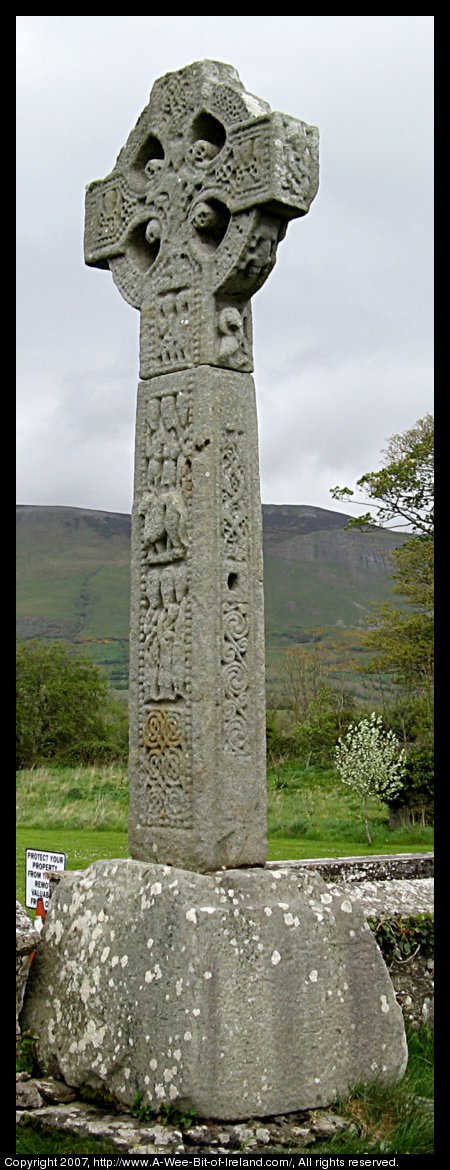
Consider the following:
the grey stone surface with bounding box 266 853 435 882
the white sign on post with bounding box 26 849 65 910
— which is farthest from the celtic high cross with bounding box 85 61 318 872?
the grey stone surface with bounding box 266 853 435 882

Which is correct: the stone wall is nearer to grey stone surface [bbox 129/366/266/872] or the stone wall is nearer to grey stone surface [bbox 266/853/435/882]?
grey stone surface [bbox 129/366/266/872]

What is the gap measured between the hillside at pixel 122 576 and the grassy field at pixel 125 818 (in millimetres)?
38589

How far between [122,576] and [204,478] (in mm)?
93849

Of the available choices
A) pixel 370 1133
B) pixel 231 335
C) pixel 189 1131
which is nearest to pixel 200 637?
pixel 231 335

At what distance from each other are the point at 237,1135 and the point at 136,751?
1.99 meters

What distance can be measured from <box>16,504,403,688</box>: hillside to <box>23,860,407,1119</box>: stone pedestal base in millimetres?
58320

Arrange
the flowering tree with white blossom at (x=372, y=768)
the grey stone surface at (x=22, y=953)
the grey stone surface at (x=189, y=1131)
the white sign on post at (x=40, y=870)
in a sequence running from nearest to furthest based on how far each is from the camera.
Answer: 1. the grey stone surface at (x=189, y=1131)
2. the grey stone surface at (x=22, y=953)
3. the white sign on post at (x=40, y=870)
4. the flowering tree with white blossom at (x=372, y=768)

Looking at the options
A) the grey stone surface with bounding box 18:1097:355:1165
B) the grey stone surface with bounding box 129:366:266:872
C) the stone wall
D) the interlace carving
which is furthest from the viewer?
the stone wall

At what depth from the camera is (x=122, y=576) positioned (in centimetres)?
9969

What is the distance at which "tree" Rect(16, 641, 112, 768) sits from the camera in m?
33.2

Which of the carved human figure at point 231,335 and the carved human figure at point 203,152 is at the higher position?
the carved human figure at point 203,152

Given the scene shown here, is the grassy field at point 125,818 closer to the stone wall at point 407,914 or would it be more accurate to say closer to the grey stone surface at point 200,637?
the stone wall at point 407,914

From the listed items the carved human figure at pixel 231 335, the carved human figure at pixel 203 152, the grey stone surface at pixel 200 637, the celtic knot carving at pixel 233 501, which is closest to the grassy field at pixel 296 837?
the grey stone surface at pixel 200 637

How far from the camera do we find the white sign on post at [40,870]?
34.3ft
